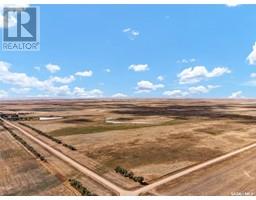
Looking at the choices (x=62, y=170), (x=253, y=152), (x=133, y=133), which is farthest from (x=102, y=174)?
(x=133, y=133)

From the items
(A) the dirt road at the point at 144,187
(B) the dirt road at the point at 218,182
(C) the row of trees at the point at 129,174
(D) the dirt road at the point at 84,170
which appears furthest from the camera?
(C) the row of trees at the point at 129,174

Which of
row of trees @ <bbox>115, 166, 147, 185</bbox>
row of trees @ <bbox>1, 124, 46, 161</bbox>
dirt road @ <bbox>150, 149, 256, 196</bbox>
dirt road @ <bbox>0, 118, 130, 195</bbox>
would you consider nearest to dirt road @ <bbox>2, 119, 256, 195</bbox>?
dirt road @ <bbox>0, 118, 130, 195</bbox>

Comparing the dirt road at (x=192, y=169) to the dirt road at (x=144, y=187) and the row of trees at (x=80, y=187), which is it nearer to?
the dirt road at (x=144, y=187)

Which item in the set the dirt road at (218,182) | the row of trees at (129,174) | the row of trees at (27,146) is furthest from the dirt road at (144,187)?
the row of trees at (27,146)

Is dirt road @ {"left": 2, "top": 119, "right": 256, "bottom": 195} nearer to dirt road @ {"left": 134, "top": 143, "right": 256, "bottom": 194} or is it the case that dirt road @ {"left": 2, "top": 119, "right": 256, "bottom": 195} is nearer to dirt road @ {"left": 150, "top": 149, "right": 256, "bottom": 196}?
dirt road @ {"left": 134, "top": 143, "right": 256, "bottom": 194}

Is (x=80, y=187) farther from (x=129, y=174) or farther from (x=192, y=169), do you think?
(x=192, y=169)

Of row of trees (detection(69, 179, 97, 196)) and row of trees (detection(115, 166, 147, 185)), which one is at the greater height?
row of trees (detection(115, 166, 147, 185))

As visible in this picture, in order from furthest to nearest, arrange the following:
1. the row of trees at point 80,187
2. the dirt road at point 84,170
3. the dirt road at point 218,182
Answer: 1. the dirt road at point 84,170
2. the dirt road at point 218,182
3. the row of trees at point 80,187

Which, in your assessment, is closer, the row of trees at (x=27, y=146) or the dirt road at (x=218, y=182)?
the dirt road at (x=218, y=182)

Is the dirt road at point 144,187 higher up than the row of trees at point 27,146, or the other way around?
the row of trees at point 27,146

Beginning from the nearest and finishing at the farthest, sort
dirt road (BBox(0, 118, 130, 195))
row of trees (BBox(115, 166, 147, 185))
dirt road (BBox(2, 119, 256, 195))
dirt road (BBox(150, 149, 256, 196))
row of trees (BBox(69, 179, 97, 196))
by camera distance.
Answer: row of trees (BBox(69, 179, 97, 196))
dirt road (BBox(150, 149, 256, 196))
dirt road (BBox(2, 119, 256, 195))
dirt road (BBox(0, 118, 130, 195))
row of trees (BBox(115, 166, 147, 185))

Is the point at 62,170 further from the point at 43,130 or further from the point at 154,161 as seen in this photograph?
the point at 43,130
